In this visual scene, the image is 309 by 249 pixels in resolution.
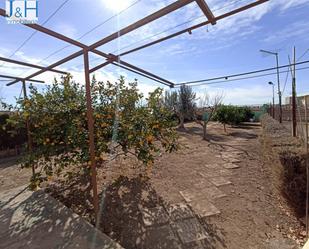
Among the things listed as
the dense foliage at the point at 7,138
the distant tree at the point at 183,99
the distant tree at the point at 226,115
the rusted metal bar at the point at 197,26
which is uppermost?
the distant tree at the point at 183,99

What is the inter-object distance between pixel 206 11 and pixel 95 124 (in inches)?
99.2

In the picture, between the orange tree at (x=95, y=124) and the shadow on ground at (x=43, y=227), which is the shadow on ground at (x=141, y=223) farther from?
the orange tree at (x=95, y=124)

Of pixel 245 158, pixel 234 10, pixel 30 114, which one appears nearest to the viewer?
pixel 234 10

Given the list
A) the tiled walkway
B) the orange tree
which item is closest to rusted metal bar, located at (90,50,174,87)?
the orange tree

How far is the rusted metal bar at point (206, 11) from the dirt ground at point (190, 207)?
257 cm

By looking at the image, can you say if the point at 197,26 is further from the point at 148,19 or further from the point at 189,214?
the point at 189,214

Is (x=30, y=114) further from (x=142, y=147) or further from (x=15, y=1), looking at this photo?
(x=142, y=147)

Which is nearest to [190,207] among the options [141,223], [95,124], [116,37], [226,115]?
[141,223]

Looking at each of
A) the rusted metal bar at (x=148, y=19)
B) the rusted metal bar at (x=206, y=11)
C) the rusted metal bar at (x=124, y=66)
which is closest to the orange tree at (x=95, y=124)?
the rusted metal bar at (x=124, y=66)

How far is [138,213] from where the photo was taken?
3.27 m

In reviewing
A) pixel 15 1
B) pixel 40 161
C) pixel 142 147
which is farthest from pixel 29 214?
pixel 15 1

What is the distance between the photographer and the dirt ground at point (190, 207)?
2645 mm

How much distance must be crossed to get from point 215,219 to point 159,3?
2.93m

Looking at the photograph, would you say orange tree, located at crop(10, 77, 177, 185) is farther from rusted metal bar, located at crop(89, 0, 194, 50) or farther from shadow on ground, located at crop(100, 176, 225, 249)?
rusted metal bar, located at crop(89, 0, 194, 50)
